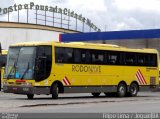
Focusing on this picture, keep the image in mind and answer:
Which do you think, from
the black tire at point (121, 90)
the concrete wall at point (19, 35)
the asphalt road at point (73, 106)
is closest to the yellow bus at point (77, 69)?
the black tire at point (121, 90)

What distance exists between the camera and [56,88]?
27516mm

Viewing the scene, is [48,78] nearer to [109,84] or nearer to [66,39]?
[109,84]

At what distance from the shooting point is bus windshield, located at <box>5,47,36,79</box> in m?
26.7

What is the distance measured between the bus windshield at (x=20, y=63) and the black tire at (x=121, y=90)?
7.04 meters

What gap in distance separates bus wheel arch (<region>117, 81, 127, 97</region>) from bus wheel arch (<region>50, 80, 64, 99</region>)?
493 centimetres

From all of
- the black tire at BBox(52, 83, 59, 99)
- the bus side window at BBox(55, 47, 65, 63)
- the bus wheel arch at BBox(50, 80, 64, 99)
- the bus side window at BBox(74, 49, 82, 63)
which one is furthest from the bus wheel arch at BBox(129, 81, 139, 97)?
the black tire at BBox(52, 83, 59, 99)

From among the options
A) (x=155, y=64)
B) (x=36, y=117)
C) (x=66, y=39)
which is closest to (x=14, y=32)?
(x=66, y=39)

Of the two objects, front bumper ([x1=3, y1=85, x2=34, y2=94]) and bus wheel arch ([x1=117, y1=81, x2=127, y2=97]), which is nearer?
front bumper ([x1=3, y1=85, x2=34, y2=94])

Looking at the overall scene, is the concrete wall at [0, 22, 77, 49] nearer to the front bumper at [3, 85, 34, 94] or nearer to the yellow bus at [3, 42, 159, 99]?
the yellow bus at [3, 42, 159, 99]

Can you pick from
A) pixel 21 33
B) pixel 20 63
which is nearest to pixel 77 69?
pixel 20 63

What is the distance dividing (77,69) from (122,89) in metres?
4.19

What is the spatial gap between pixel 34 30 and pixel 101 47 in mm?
37802

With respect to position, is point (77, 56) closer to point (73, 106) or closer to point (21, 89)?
point (21, 89)

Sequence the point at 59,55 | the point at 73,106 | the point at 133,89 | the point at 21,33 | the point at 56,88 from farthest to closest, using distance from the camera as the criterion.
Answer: the point at 21,33 → the point at 133,89 → the point at 59,55 → the point at 56,88 → the point at 73,106
